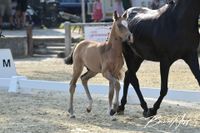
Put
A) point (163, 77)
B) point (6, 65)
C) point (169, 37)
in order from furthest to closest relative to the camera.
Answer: point (6, 65)
point (163, 77)
point (169, 37)

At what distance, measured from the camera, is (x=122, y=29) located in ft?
29.7

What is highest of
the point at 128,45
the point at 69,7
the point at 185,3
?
the point at 185,3

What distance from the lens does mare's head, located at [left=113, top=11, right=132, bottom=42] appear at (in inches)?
355

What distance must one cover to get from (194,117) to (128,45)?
148cm

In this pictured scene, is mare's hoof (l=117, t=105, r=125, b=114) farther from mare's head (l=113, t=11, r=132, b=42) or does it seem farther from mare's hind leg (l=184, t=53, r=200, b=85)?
mare's hind leg (l=184, t=53, r=200, b=85)

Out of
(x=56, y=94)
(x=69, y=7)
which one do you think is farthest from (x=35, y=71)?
(x=69, y=7)

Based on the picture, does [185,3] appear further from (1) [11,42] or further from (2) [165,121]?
(1) [11,42]

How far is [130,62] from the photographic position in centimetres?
984

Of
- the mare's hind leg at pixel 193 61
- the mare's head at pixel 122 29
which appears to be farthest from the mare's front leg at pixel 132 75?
the mare's hind leg at pixel 193 61

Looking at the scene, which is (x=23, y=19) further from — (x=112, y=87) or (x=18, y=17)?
(x=112, y=87)

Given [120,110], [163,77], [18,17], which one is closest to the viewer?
[163,77]

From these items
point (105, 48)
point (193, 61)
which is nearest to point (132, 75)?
point (105, 48)

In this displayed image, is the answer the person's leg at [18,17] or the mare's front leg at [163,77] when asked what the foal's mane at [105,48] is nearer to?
the mare's front leg at [163,77]

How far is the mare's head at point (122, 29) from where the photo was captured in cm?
901
